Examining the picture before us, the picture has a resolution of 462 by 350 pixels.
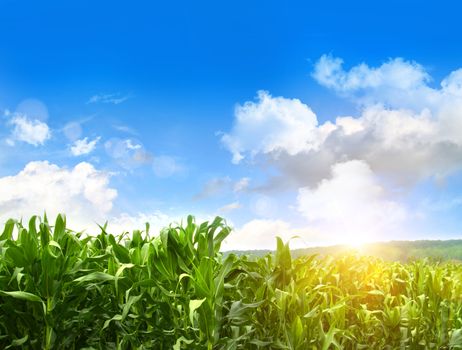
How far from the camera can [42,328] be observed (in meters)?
3.61

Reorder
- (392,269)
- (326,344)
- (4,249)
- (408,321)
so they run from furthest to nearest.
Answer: (392,269)
(408,321)
(326,344)
(4,249)

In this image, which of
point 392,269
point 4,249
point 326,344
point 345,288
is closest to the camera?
point 4,249

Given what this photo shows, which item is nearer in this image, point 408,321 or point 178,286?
point 178,286

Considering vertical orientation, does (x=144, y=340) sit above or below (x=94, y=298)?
below

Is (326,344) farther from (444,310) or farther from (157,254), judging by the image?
(444,310)

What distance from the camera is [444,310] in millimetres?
Answer: 5301

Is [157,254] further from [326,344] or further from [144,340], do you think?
[326,344]

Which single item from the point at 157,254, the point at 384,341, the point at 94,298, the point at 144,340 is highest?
the point at 157,254

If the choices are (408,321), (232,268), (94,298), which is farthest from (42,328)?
(408,321)

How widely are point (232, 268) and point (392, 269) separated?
4230 millimetres

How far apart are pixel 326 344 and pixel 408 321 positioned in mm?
1766

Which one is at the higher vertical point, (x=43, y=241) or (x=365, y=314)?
(x=43, y=241)

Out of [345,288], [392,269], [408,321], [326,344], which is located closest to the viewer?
[326,344]

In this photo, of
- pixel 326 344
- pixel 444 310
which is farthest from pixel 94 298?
pixel 444 310
